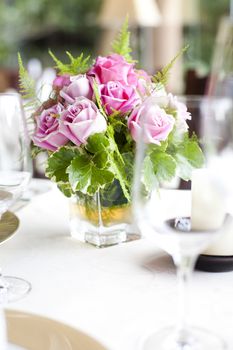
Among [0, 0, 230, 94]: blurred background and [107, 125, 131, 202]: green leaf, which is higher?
[107, 125, 131, 202]: green leaf

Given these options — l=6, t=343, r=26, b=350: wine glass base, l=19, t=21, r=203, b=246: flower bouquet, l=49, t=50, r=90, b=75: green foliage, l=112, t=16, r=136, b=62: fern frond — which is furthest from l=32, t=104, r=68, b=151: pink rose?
l=6, t=343, r=26, b=350: wine glass base

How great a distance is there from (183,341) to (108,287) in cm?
21

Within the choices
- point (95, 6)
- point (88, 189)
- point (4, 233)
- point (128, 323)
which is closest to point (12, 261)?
point (4, 233)

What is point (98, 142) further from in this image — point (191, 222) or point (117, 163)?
point (191, 222)

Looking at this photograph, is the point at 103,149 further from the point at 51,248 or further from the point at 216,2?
the point at 216,2

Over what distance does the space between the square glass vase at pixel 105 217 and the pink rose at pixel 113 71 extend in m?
0.18

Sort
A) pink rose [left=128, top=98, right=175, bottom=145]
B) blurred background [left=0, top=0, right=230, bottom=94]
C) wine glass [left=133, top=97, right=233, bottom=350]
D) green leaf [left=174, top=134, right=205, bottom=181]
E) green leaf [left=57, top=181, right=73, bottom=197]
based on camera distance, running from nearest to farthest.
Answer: wine glass [left=133, top=97, right=233, bottom=350] < pink rose [left=128, top=98, right=175, bottom=145] < green leaf [left=174, top=134, right=205, bottom=181] < green leaf [left=57, top=181, right=73, bottom=197] < blurred background [left=0, top=0, right=230, bottom=94]

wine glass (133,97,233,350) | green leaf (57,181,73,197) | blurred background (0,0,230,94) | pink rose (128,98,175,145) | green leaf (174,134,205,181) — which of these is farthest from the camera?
blurred background (0,0,230,94)

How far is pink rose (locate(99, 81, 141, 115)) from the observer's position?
986 mm

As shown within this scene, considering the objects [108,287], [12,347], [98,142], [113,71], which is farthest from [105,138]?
[12,347]

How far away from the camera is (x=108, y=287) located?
2.94 ft

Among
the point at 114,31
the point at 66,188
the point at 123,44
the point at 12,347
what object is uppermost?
the point at 123,44

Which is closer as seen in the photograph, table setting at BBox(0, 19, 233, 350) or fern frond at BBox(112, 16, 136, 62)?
table setting at BBox(0, 19, 233, 350)

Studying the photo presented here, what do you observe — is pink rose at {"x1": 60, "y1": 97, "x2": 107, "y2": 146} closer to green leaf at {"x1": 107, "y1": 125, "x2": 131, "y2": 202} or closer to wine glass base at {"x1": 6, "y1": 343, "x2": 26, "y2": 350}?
green leaf at {"x1": 107, "y1": 125, "x2": 131, "y2": 202}
